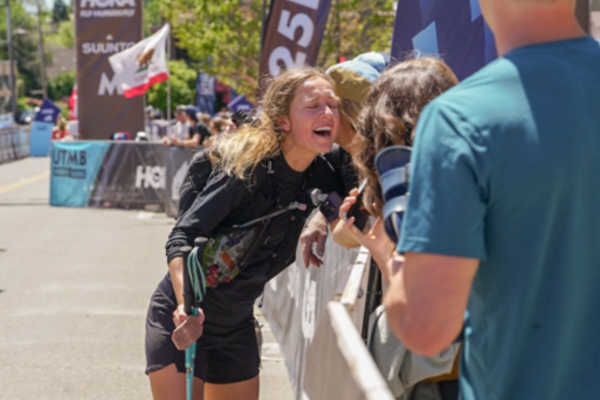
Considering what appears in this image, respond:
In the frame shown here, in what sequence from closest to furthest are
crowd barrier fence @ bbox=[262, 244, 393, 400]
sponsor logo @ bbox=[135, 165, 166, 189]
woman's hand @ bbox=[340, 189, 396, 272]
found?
crowd barrier fence @ bbox=[262, 244, 393, 400] → woman's hand @ bbox=[340, 189, 396, 272] → sponsor logo @ bbox=[135, 165, 166, 189]

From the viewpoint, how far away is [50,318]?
8.65 m

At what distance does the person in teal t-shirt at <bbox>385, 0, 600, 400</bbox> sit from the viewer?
5.64 feet

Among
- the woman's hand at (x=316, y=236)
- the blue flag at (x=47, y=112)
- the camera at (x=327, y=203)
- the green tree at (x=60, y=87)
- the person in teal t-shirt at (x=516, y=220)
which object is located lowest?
the green tree at (x=60, y=87)

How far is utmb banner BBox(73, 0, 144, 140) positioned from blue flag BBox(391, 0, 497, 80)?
18.1 metres

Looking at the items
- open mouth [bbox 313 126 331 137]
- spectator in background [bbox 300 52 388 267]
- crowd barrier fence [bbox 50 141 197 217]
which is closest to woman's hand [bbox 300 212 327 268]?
spectator in background [bbox 300 52 388 267]

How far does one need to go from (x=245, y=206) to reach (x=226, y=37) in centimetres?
2260

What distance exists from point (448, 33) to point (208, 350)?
71.6 inches

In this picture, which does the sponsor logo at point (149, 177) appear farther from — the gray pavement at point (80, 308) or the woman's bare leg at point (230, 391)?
the woman's bare leg at point (230, 391)

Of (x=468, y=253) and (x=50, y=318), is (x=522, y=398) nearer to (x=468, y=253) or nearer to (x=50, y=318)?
(x=468, y=253)

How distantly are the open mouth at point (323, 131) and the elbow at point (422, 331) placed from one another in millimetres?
1943

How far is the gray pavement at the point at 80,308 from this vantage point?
6.66m

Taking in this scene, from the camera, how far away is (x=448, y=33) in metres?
4.47

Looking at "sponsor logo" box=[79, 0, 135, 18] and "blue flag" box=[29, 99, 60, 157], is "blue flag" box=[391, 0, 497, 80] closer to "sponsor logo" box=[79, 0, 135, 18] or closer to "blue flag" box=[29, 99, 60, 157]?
"sponsor logo" box=[79, 0, 135, 18]

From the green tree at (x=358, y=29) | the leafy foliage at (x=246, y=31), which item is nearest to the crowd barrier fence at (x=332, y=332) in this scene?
the leafy foliage at (x=246, y=31)
